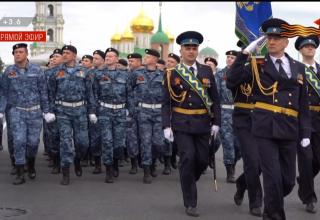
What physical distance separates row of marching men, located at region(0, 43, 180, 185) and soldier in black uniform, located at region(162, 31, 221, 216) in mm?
2365

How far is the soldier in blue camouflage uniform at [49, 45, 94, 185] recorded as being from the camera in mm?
9406

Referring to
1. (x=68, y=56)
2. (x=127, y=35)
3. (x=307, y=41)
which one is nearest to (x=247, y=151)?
(x=307, y=41)

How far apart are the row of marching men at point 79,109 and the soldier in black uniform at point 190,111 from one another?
93.1 inches

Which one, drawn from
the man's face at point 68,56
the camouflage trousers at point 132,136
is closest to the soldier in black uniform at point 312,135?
the camouflage trousers at point 132,136

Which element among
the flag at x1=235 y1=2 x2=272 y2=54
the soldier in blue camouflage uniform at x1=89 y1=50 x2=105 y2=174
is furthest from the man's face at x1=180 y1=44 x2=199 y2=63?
the soldier in blue camouflage uniform at x1=89 y1=50 x2=105 y2=174

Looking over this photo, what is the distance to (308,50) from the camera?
7.75 m

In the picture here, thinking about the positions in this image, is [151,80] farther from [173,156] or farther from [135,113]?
[173,156]

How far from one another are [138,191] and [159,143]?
148 centimetres

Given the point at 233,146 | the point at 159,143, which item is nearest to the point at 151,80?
the point at 159,143

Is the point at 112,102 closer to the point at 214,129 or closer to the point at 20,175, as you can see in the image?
the point at 20,175

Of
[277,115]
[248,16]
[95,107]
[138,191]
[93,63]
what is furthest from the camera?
[93,63]

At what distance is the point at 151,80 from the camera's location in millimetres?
10164

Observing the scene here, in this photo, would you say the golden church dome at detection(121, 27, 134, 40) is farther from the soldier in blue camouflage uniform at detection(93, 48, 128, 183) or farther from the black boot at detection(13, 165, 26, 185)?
the black boot at detection(13, 165, 26, 185)

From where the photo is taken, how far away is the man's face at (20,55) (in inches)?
371
